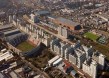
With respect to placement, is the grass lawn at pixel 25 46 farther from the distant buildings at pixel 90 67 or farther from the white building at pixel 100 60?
the white building at pixel 100 60

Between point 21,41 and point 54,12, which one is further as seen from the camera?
point 54,12

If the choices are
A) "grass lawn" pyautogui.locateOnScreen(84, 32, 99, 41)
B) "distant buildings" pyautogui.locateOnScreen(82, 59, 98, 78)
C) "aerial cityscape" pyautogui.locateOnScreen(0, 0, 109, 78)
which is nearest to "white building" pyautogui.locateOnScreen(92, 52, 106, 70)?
"aerial cityscape" pyautogui.locateOnScreen(0, 0, 109, 78)

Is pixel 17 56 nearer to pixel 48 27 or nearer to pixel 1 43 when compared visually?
pixel 1 43

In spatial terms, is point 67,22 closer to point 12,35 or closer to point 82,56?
point 12,35

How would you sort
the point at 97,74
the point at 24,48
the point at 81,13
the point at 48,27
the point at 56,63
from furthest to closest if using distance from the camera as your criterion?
1. the point at 81,13
2. the point at 48,27
3. the point at 24,48
4. the point at 56,63
5. the point at 97,74

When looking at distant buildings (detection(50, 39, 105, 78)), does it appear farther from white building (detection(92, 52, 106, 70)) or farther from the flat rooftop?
the flat rooftop

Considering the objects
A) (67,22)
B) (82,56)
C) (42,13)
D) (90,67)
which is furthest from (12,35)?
(90,67)

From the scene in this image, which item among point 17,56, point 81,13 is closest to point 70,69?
point 17,56

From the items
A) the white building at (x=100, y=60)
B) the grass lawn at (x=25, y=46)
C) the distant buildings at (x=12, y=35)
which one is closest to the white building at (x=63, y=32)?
the distant buildings at (x=12, y=35)
